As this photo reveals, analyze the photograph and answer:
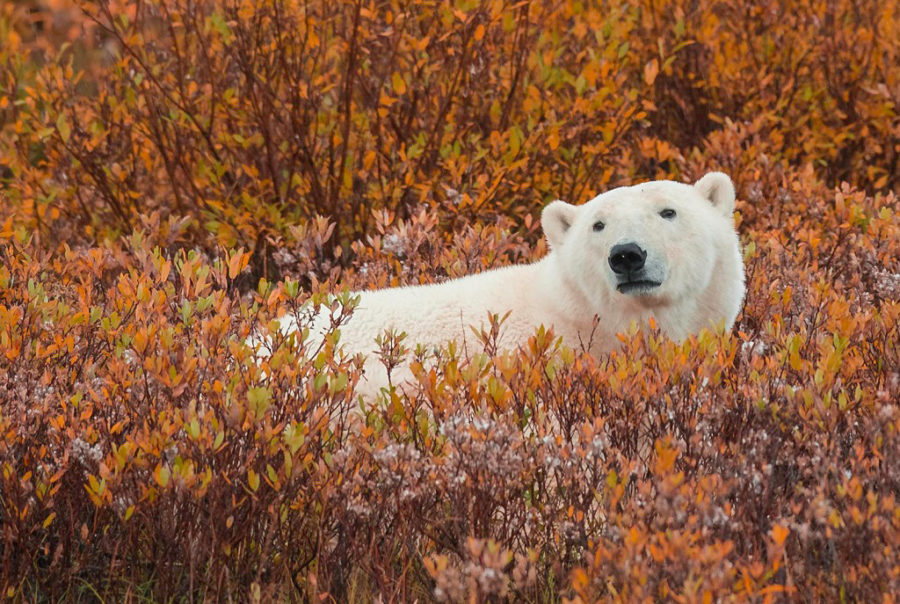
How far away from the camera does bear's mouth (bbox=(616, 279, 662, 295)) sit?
3429mm

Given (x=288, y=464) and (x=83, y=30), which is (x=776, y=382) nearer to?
(x=288, y=464)

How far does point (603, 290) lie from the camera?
357 centimetres

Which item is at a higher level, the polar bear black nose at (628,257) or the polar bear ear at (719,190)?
the polar bear ear at (719,190)

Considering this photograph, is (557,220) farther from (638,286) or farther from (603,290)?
(638,286)

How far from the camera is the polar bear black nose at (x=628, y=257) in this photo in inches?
133

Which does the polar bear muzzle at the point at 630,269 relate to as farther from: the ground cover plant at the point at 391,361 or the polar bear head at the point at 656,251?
the ground cover plant at the point at 391,361

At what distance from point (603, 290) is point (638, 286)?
0.56 ft

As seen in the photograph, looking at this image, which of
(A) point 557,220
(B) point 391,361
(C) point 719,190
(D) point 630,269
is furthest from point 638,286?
(B) point 391,361

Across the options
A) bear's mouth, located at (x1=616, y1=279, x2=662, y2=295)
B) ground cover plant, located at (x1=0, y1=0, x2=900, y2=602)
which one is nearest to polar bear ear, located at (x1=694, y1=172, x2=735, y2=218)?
ground cover plant, located at (x1=0, y1=0, x2=900, y2=602)

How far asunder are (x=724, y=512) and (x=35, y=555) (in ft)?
5.09

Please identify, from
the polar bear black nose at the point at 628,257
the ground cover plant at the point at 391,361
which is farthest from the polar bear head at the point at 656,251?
the ground cover plant at the point at 391,361

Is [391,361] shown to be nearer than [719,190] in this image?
Yes

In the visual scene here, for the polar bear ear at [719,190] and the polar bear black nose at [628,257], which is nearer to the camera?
the polar bear black nose at [628,257]

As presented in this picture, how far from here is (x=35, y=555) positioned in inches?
98.5
